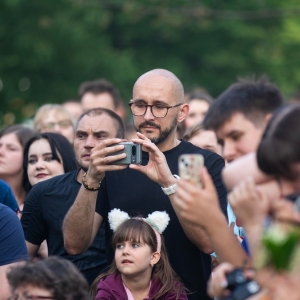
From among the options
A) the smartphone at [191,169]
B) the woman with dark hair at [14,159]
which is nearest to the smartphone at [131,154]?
the smartphone at [191,169]

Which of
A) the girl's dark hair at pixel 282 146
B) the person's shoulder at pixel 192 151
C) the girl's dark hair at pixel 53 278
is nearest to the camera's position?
the girl's dark hair at pixel 282 146

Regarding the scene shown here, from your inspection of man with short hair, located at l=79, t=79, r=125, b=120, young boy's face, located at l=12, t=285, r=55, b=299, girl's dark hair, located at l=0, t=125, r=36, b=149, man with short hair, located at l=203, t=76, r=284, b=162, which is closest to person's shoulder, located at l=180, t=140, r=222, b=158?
man with short hair, located at l=203, t=76, r=284, b=162

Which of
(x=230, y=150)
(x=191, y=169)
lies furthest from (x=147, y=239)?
(x=191, y=169)

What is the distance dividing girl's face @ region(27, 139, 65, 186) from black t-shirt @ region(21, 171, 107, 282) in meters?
0.81

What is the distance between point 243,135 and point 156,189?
5.91ft

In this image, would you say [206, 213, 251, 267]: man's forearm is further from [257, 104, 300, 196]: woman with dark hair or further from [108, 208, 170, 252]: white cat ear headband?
[108, 208, 170, 252]: white cat ear headband

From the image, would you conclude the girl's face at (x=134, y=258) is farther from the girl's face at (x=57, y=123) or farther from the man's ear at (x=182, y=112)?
the girl's face at (x=57, y=123)

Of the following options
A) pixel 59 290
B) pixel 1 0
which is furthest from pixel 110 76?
pixel 59 290

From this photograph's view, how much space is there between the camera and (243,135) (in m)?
4.72

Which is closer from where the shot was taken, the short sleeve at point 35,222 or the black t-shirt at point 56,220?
the black t-shirt at point 56,220

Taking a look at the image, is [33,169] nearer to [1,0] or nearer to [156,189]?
[156,189]

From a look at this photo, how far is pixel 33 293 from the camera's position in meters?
4.82

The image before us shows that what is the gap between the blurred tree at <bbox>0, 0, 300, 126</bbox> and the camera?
21.2 m

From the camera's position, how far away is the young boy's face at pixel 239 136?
15.5 feet
